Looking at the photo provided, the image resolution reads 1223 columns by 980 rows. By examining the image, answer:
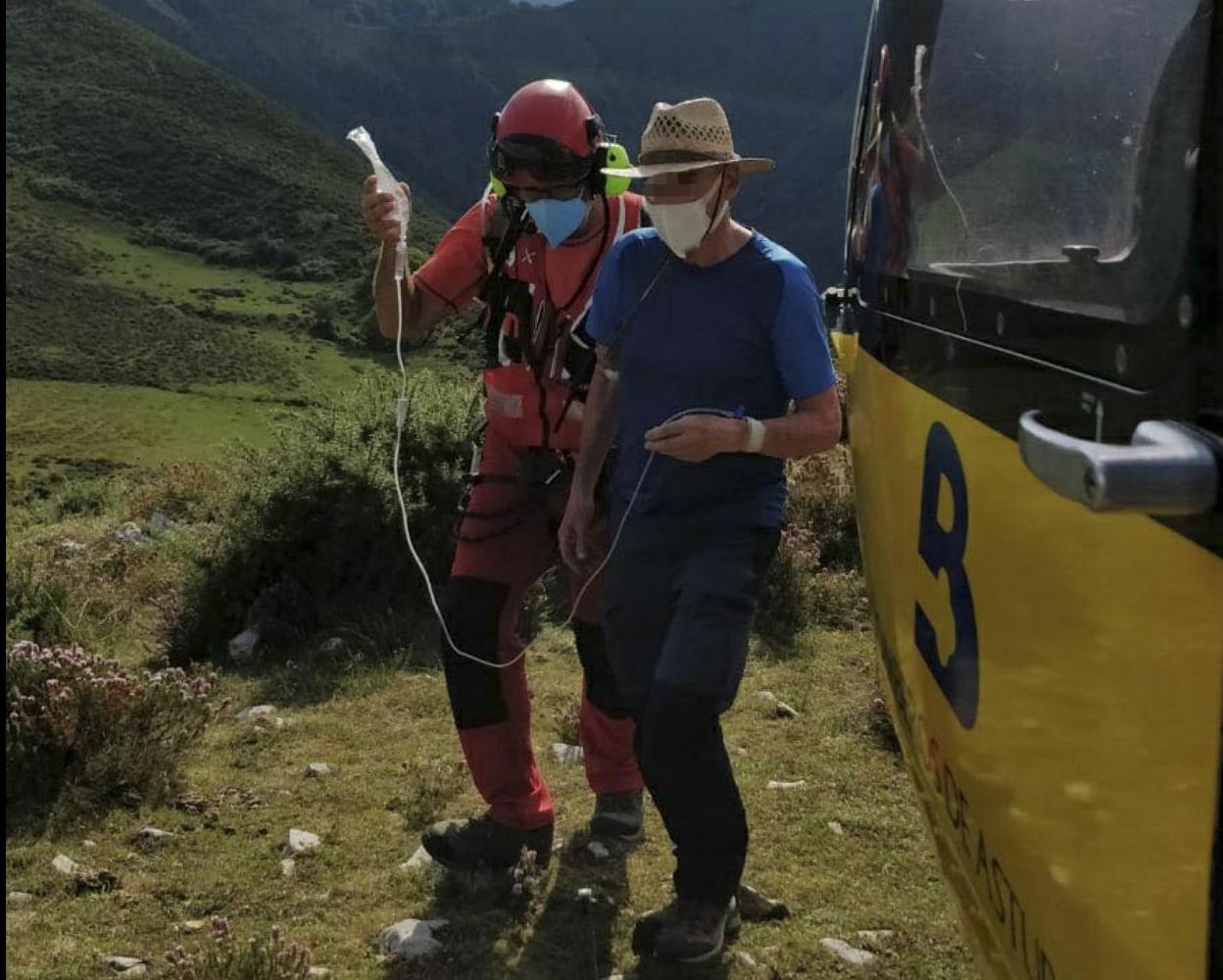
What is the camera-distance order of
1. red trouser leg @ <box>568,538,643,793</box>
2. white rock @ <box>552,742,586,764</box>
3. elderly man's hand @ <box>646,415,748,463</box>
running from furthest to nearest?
white rock @ <box>552,742,586,764</box>, red trouser leg @ <box>568,538,643,793</box>, elderly man's hand @ <box>646,415,748,463</box>

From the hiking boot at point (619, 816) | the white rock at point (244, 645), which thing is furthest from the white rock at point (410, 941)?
the white rock at point (244, 645)

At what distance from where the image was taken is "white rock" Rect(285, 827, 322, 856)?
4.07 meters

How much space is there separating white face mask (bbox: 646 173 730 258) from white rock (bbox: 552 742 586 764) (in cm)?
241

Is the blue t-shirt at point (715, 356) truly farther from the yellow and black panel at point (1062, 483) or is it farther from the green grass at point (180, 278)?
the green grass at point (180, 278)

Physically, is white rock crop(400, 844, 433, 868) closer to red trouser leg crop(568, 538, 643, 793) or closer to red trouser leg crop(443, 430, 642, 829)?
red trouser leg crop(443, 430, 642, 829)

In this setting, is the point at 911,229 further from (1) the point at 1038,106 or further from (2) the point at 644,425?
(2) the point at 644,425

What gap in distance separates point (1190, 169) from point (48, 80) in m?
92.3

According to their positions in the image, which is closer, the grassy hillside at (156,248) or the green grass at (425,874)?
the green grass at (425,874)

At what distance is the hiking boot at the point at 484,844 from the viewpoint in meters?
3.71

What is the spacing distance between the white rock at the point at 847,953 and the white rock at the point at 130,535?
23.0 ft

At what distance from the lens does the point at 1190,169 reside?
1.26 meters

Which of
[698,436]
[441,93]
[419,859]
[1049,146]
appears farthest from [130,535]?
[441,93]

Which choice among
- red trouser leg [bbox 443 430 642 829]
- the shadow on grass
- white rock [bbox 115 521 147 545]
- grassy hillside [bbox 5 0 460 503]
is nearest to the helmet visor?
red trouser leg [bbox 443 430 642 829]

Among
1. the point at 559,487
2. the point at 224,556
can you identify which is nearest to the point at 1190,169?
the point at 559,487
